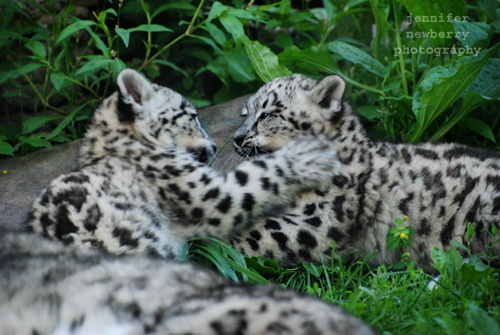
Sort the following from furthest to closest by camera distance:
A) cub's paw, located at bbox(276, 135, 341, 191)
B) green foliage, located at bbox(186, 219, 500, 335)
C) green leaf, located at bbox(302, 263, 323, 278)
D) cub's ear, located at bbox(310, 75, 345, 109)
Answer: cub's ear, located at bbox(310, 75, 345, 109) < cub's paw, located at bbox(276, 135, 341, 191) < green leaf, located at bbox(302, 263, 323, 278) < green foliage, located at bbox(186, 219, 500, 335)

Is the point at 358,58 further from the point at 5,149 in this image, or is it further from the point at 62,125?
the point at 5,149

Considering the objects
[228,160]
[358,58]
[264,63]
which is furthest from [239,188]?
[358,58]

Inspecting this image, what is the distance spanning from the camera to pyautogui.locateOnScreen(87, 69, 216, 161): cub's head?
5191 mm

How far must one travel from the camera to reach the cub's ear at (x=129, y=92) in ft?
17.0

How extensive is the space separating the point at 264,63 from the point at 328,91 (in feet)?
4.30

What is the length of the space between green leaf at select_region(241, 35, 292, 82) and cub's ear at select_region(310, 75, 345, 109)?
1.13 m

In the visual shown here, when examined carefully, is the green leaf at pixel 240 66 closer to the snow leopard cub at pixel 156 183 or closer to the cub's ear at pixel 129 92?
the snow leopard cub at pixel 156 183

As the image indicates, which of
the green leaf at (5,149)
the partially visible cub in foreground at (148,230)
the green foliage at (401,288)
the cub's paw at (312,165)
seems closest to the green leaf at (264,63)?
the partially visible cub in foreground at (148,230)

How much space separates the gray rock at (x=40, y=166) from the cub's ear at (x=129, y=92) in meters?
0.69

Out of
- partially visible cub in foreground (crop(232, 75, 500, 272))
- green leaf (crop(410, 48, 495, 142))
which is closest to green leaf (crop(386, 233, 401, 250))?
partially visible cub in foreground (crop(232, 75, 500, 272))

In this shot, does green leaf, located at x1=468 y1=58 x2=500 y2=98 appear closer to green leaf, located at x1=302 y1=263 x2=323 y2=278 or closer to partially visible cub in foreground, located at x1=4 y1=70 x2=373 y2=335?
partially visible cub in foreground, located at x1=4 y1=70 x2=373 y2=335

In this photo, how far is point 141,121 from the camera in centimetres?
523

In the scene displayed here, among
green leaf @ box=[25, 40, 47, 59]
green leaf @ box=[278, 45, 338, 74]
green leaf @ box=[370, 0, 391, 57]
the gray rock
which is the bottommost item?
the gray rock

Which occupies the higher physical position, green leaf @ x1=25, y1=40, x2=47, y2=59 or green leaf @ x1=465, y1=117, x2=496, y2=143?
green leaf @ x1=25, y1=40, x2=47, y2=59
